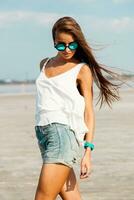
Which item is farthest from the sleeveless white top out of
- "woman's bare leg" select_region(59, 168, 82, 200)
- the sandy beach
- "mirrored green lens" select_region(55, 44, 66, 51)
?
the sandy beach

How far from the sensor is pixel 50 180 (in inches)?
168

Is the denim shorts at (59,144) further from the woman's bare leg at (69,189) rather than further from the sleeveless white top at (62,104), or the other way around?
the woman's bare leg at (69,189)

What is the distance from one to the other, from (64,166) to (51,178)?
0.13m

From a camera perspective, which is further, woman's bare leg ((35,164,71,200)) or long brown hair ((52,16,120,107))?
long brown hair ((52,16,120,107))

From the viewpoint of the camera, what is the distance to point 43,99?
4406mm

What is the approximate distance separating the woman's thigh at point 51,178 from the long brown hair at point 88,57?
2.31 ft

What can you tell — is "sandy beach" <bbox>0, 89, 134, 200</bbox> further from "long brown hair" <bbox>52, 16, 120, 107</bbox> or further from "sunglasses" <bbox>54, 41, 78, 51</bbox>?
"sunglasses" <bbox>54, 41, 78, 51</bbox>

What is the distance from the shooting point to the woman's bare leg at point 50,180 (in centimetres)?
425

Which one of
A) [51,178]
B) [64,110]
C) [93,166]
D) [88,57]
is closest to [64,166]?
[51,178]

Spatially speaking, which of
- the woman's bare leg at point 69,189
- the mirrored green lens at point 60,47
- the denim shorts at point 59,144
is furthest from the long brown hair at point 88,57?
the woman's bare leg at point 69,189

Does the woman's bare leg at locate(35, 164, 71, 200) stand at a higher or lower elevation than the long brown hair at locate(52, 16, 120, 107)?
lower

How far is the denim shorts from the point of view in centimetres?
429

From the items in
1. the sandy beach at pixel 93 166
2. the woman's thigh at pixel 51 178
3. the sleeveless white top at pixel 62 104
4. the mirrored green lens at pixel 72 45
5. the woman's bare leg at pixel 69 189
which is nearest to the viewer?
the woman's thigh at pixel 51 178

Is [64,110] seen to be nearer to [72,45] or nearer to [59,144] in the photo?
[59,144]
